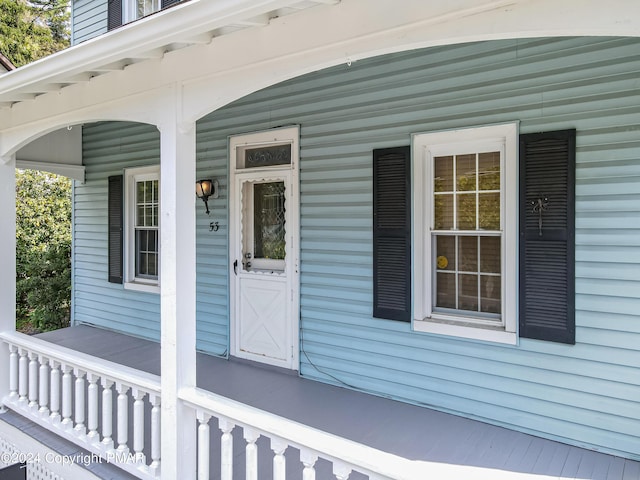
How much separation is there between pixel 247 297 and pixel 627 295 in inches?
134

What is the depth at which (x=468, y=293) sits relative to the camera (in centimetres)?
Result: 353

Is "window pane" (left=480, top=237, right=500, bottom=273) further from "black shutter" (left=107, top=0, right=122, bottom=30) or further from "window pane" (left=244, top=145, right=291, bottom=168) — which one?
"black shutter" (left=107, top=0, right=122, bottom=30)

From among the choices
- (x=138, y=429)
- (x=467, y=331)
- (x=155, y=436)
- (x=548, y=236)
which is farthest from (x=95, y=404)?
(x=548, y=236)

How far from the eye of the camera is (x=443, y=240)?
3.64 metres

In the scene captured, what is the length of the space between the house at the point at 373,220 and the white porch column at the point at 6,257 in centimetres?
1

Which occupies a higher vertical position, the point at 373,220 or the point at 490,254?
the point at 373,220

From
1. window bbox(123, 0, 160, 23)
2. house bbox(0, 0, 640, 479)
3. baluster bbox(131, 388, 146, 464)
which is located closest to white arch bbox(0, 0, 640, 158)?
house bbox(0, 0, 640, 479)

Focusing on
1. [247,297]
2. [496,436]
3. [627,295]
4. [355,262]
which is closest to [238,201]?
[247,297]

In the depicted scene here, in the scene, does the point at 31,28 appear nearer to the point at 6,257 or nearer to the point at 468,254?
the point at 6,257

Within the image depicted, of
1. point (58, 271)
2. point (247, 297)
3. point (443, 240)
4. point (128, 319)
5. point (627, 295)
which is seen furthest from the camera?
point (58, 271)

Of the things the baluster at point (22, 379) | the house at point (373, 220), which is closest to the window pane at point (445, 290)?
the house at point (373, 220)

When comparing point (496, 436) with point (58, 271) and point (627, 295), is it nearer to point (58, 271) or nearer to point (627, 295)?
point (627, 295)

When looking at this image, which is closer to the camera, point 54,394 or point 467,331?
point 54,394

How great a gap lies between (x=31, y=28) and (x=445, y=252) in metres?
16.4
